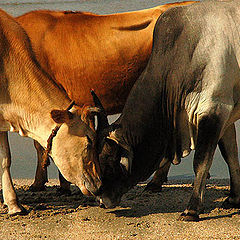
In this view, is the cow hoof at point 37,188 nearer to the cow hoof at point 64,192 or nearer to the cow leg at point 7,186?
the cow hoof at point 64,192

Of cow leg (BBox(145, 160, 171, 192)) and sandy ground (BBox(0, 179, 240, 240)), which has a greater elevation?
sandy ground (BBox(0, 179, 240, 240))

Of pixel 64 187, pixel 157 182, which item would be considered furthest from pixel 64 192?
pixel 157 182

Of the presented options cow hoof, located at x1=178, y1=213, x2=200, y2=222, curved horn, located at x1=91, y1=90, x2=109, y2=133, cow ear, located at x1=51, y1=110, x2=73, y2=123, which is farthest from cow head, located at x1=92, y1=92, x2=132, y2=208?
cow hoof, located at x1=178, y1=213, x2=200, y2=222

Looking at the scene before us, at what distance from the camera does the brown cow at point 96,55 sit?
6.26 m

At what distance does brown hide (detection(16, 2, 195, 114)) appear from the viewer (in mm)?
6262

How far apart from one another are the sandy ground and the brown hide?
112 cm

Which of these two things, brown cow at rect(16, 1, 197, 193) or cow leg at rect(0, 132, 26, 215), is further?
brown cow at rect(16, 1, 197, 193)

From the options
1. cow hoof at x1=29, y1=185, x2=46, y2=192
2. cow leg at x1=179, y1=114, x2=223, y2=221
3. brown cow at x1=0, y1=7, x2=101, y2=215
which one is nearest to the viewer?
brown cow at x1=0, y1=7, x2=101, y2=215

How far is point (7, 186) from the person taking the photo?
5.53 meters

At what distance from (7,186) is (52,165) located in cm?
341

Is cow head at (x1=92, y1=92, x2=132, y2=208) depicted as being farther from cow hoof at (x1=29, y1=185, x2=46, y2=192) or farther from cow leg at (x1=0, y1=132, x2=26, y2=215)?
cow hoof at (x1=29, y1=185, x2=46, y2=192)

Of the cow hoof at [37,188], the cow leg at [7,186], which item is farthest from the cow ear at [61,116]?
the cow hoof at [37,188]

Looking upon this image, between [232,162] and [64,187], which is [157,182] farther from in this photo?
[232,162]

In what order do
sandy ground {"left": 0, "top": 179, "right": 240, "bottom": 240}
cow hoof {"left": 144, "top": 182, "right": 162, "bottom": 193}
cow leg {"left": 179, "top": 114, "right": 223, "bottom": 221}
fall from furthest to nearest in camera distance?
cow hoof {"left": 144, "top": 182, "right": 162, "bottom": 193}
cow leg {"left": 179, "top": 114, "right": 223, "bottom": 221}
sandy ground {"left": 0, "top": 179, "right": 240, "bottom": 240}
